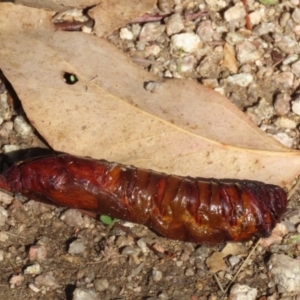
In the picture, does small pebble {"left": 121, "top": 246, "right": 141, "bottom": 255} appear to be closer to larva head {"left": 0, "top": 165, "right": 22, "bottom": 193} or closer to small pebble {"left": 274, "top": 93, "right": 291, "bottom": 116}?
larva head {"left": 0, "top": 165, "right": 22, "bottom": 193}

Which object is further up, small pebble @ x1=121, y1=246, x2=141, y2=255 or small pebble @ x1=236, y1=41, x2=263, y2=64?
small pebble @ x1=236, y1=41, x2=263, y2=64

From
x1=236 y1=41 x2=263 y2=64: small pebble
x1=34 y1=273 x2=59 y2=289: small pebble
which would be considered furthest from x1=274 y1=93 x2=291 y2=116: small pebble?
x1=34 y1=273 x2=59 y2=289: small pebble

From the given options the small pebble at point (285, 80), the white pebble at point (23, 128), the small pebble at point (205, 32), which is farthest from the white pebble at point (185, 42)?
the white pebble at point (23, 128)

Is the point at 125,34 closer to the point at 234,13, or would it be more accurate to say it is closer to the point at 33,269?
the point at 234,13

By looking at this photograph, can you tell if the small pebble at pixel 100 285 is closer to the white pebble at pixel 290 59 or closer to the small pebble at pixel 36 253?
the small pebble at pixel 36 253

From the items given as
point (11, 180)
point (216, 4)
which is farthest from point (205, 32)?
point (11, 180)
